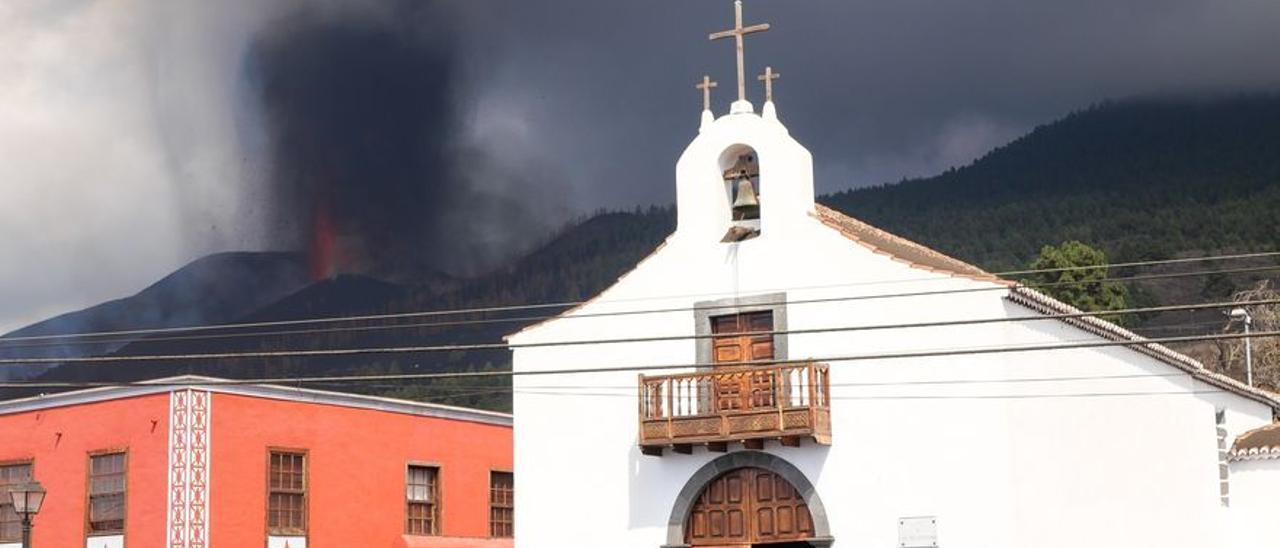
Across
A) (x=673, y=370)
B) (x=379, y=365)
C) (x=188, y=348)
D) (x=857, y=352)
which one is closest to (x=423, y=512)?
(x=673, y=370)

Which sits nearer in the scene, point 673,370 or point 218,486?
point 673,370

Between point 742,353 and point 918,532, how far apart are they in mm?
3752

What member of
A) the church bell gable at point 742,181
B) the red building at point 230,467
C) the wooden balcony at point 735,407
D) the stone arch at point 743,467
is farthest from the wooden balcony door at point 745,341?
the red building at point 230,467

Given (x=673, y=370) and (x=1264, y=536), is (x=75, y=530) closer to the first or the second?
(x=673, y=370)

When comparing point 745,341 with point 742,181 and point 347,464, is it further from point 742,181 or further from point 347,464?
point 347,464

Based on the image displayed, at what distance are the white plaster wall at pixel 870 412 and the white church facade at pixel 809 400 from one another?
0.11 feet

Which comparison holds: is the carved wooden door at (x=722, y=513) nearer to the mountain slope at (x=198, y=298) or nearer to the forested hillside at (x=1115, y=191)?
the forested hillside at (x=1115, y=191)

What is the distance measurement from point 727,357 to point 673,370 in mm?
832

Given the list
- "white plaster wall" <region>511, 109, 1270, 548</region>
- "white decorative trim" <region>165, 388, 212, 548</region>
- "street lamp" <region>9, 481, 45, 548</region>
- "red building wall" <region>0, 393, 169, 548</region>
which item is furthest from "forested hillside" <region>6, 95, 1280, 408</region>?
"street lamp" <region>9, 481, 45, 548</region>

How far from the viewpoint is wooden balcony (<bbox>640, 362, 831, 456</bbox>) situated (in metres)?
24.8

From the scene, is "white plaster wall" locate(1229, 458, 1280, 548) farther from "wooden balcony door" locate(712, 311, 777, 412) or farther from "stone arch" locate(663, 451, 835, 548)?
"wooden balcony door" locate(712, 311, 777, 412)

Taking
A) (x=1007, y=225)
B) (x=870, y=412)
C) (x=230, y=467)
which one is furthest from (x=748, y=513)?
(x=1007, y=225)

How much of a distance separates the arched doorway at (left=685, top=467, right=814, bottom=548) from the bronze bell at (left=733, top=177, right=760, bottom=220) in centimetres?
386

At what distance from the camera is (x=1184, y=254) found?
77438 millimetres
